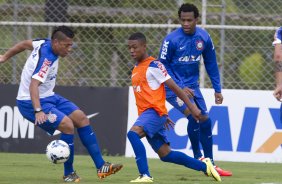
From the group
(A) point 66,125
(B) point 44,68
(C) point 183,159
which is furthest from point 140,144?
(B) point 44,68

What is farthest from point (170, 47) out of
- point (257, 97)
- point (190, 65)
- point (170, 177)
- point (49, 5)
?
point (49, 5)

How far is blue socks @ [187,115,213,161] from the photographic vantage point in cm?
1174

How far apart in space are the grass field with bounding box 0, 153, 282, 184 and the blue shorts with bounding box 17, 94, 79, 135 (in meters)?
0.62

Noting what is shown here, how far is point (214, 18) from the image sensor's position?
49.4 ft

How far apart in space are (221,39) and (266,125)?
5.23 feet

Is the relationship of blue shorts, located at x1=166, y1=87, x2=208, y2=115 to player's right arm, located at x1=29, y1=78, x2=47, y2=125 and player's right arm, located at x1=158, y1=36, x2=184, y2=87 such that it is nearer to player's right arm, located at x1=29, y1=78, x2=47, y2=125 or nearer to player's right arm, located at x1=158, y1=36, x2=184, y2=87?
player's right arm, located at x1=158, y1=36, x2=184, y2=87

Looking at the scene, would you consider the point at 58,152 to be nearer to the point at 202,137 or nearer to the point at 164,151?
the point at 164,151

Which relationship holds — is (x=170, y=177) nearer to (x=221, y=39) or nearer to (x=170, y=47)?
(x=170, y=47)

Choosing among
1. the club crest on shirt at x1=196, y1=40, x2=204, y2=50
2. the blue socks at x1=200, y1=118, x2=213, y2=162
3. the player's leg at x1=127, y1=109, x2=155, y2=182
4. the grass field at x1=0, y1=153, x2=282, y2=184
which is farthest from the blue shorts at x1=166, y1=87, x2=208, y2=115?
the player's leg at x1=127, y1=109, x2=155, y2=182

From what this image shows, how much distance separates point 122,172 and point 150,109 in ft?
6.04

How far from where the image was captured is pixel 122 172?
11516 millimetres

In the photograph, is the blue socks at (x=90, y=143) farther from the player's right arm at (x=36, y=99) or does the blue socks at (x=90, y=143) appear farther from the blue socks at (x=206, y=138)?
the blue socks at (x=206, y=138)

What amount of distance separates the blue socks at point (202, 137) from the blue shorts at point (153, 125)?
1.76 metres

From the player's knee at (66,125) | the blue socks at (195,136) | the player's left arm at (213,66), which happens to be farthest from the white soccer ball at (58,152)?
the player's left arm at (213,66)
